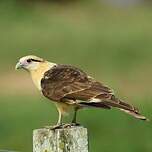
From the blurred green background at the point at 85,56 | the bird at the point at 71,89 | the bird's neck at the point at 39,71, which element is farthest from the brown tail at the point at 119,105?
the blurred green background at the point at 85,56

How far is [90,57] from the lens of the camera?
1833 centimetres

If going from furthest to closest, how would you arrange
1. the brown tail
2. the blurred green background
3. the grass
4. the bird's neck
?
1. the blurred green background
2. the grass
3. the bird's neck
4. the brown tail

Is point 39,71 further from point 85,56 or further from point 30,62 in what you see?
point 85,56

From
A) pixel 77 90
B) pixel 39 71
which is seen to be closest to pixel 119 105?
pixel 77 90

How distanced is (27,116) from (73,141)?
7.17m

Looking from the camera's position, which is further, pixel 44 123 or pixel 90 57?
pixel 90 57

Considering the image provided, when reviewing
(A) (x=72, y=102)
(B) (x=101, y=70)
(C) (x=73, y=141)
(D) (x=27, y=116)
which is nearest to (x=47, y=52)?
(B) (x=101, y=70)

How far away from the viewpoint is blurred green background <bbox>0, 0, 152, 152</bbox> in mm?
11594

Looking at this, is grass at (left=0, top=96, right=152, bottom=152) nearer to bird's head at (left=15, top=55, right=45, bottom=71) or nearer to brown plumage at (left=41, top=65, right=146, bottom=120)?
bird's head at (left=15, top=55, right=45, bottom=71)

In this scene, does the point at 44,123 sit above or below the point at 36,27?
below

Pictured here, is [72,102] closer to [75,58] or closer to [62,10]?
[75,58]

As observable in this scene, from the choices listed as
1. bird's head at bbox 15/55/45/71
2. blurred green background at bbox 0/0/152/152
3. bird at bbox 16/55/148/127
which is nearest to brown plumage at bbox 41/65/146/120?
bird at bbox 16/55/148/127

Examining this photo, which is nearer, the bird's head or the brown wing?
the brown wing

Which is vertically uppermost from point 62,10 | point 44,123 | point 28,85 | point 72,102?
point 62,10
